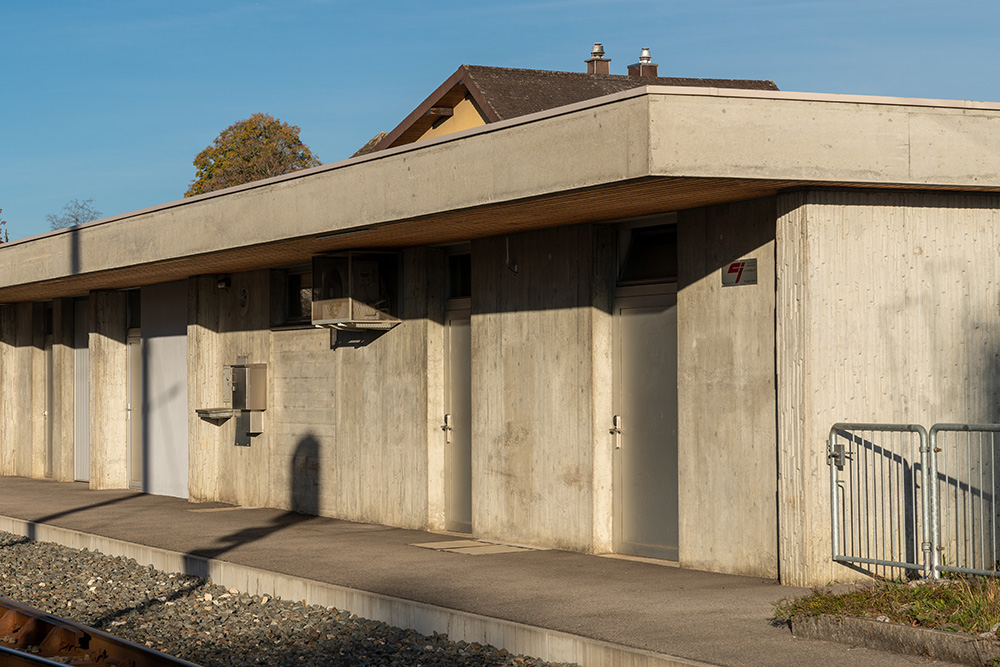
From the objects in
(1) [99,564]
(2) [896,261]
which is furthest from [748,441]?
(1) [99,564]

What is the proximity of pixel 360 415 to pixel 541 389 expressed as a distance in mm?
3338

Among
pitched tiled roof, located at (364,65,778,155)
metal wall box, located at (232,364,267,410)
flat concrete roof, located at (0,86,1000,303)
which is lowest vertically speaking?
metal wall box, located at (232,364,267,410)

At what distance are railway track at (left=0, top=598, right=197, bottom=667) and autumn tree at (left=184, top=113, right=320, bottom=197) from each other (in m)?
Answer: 56.9

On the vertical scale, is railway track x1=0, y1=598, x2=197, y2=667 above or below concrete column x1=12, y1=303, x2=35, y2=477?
below

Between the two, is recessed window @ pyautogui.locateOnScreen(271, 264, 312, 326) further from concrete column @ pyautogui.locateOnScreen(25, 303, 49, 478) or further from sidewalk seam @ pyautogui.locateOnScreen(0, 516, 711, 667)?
concrete column @ pyautogui.locateOnScreen(25, 303, 49, 478)

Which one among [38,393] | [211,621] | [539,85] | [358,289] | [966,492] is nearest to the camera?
[211,621]

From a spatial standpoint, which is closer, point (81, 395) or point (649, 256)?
point (649, 256)

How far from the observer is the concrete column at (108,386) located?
68.3ft

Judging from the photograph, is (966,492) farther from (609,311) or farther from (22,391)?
(22,391)

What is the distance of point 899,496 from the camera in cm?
973

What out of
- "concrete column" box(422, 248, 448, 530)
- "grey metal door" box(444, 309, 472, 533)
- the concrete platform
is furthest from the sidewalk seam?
"grey metal door" box(444, 309, 472, 533)

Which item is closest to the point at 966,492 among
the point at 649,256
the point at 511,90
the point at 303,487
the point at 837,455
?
the point at 837,455

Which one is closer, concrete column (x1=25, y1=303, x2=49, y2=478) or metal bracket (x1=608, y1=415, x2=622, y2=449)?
metal bracket (x1=608, y1=415, x2=622, y2=449)

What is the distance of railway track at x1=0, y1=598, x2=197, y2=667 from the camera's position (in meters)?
7.86
